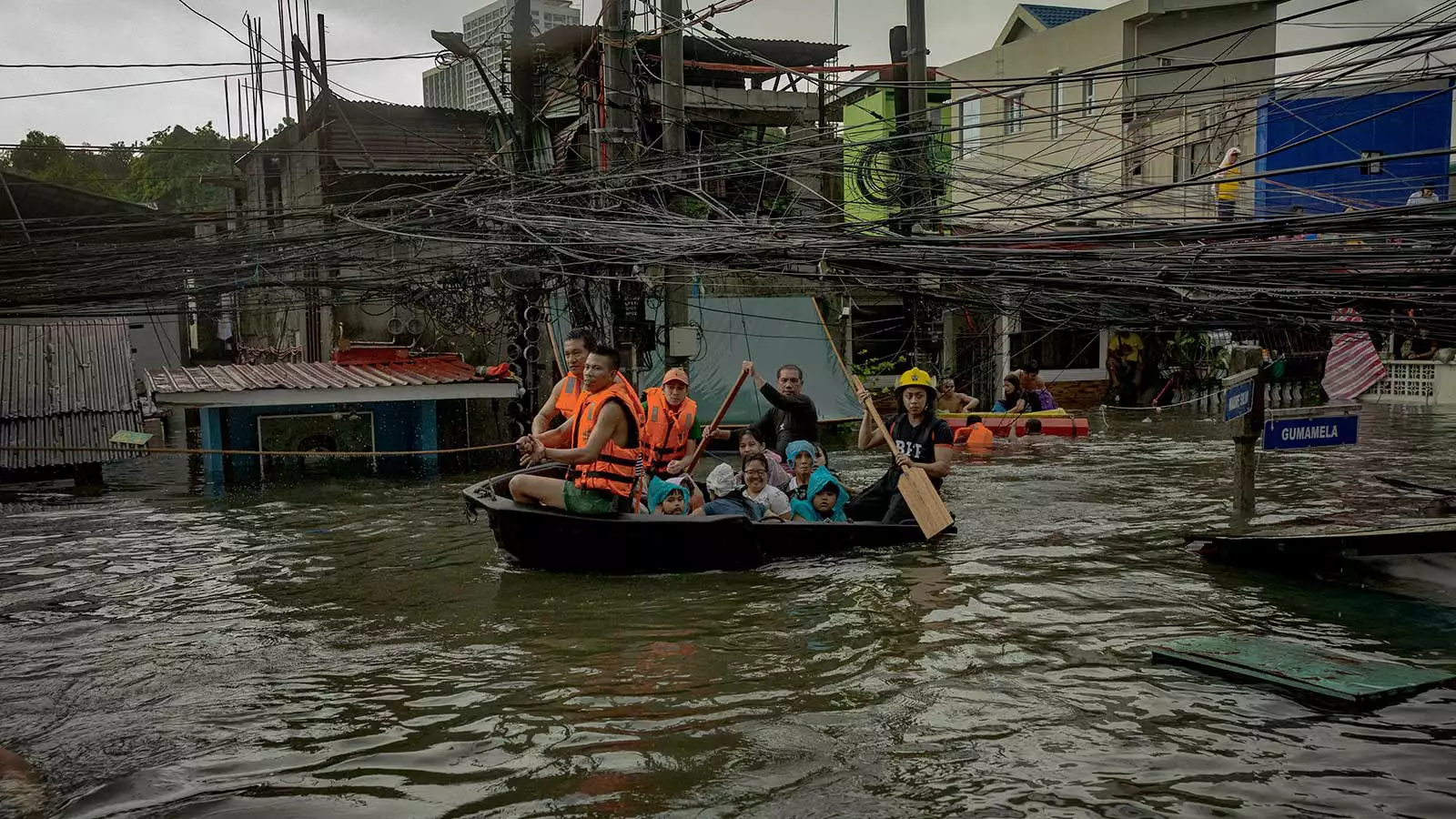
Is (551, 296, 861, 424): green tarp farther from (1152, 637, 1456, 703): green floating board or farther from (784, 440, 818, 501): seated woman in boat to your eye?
(1152, 637, 1456, 703): green floating board

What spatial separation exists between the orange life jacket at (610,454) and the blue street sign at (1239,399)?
473 cm

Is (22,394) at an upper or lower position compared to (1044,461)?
upper

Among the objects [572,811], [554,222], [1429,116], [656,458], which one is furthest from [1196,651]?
[1429,116]

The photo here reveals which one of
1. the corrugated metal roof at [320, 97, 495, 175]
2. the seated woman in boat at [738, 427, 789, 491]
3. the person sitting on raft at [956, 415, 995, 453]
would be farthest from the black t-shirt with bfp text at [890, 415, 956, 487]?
the corrugated metal roof at [320, 97, 495, 175]

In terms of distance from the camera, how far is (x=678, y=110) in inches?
534

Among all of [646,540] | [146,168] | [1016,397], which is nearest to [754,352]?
[1016,397]

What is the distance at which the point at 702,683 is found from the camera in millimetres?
6570

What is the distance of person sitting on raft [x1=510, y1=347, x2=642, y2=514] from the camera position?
8469 mm

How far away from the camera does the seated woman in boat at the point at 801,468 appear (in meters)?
10.4

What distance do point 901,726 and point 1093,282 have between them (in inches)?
165

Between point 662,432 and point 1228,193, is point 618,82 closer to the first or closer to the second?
point 662,432

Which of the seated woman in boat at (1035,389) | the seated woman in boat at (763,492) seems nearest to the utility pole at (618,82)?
the seated woman in boat at (763,492)

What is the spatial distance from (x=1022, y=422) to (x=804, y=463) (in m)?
8.98

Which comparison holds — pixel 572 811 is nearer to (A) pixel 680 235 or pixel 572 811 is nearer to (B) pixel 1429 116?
(A) pixel 680 235
